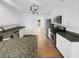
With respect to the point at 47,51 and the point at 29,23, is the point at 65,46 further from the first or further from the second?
the point at 29,23

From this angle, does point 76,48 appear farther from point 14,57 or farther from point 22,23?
point 22,23

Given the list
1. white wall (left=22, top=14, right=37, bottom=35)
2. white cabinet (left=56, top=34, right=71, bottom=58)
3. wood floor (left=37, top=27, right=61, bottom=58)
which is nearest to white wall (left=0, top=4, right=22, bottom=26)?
wood floor (left=37, top=27, right=61, bottom=58)

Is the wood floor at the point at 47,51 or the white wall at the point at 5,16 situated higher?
the white wall at the point at 5,16

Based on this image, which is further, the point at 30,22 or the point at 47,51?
the point at 30,22

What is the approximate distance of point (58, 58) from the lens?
396cm

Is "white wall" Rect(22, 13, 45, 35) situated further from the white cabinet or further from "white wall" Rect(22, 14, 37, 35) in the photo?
the white cabinet

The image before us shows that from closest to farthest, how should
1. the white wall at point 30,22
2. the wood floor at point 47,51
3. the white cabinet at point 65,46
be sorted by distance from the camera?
the white cabinet at point 65,46, the wood floor at point 47,51, the white wall at point 30,22

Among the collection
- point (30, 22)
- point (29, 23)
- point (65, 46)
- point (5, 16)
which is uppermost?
point (5, 16)

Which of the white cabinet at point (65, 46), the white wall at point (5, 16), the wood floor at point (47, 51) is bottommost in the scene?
the wood floor at point (47, 51)

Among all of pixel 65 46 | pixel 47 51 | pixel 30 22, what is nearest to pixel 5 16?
pixel 47 51

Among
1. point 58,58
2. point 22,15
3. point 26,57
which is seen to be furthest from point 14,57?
point 22,15

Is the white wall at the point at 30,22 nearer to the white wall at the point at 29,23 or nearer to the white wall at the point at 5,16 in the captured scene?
the white wall at the point at 29,23

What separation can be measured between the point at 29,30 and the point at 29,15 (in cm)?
154

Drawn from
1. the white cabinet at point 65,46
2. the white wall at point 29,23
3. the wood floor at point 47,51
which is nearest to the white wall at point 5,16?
the wood floor at point 47,51
